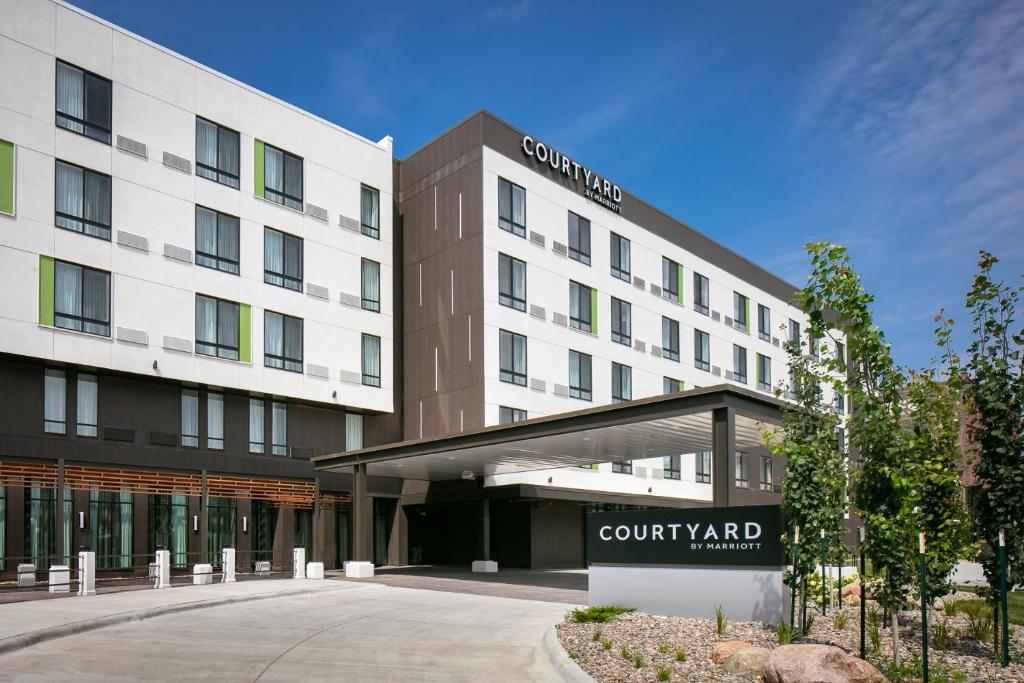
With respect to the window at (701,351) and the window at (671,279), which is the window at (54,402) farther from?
the window at (701,351)

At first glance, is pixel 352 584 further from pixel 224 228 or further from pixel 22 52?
pixel 22 52

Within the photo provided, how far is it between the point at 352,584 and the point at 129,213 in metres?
14.2

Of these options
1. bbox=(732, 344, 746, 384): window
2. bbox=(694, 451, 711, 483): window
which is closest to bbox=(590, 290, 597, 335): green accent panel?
bbox=(694, 451, 711, 483): window

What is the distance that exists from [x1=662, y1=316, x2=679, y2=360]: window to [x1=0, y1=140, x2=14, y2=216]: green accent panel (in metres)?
29.7

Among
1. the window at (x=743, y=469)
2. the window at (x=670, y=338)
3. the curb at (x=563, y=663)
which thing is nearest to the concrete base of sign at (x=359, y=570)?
the curb at (x=563, y=663)

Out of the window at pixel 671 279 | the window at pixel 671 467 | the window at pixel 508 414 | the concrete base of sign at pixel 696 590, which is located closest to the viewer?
the concrete base of sign at pixel 696 590

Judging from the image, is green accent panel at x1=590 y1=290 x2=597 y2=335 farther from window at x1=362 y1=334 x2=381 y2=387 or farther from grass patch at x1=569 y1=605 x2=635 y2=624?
grass patch at x1=569 y1=605 x2=635 y2=624

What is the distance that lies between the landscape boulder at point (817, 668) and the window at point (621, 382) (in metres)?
32.6

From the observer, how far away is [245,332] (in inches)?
1325

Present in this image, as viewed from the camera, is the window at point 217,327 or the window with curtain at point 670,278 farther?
the window with curtain at point 670,278

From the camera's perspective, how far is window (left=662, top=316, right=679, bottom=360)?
1850 inches

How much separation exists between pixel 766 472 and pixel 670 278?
45.9 feet

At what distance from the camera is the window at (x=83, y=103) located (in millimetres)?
29500

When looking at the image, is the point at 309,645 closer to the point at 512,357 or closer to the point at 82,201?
the point at 82,201
